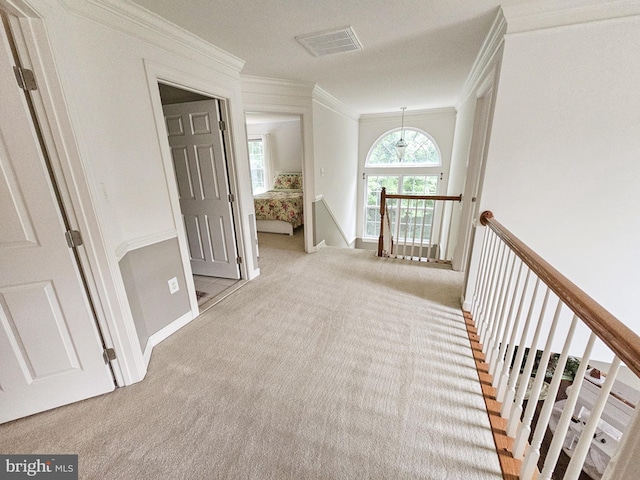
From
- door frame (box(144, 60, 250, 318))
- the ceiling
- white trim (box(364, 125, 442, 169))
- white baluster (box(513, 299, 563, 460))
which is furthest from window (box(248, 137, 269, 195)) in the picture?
white baluster (box(513, 299, 563, 460))

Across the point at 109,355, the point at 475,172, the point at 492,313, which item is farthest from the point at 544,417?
the point at 475,172

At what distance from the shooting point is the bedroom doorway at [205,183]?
2.62 metres

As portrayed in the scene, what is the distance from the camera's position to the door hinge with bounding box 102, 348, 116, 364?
161cm

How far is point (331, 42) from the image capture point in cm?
221

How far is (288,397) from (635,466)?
139 cm

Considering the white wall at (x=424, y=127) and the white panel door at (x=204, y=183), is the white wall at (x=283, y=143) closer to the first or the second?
the white wall at (x=424, y=127)

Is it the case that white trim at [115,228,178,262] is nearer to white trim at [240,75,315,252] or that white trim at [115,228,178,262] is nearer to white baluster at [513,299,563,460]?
white trim at [240,75,315,252]

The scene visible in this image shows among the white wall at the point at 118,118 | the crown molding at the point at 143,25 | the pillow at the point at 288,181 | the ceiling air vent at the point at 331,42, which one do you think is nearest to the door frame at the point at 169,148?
the white wall at the point at 118,118

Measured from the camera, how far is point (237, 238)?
9.64 ft

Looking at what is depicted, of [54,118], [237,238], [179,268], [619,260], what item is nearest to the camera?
[54,118]

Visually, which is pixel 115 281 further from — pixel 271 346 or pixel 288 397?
pixel 288 397

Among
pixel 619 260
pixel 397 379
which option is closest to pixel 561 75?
pixel 619 260

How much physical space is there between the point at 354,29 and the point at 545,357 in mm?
2390

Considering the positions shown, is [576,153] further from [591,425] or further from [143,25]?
[143,25]
